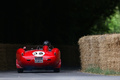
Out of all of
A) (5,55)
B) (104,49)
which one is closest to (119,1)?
(5,55)

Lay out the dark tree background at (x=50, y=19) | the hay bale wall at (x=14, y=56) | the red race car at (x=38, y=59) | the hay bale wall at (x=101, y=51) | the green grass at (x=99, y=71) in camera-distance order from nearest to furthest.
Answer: the green grass at (x=99, y=71) < the hay bale wall at (x=101, y=51) < the red race car at (x=38, y=59) < the hay bale wall at (x=14, y=56) < the dark tree background at (x=50, y=19)

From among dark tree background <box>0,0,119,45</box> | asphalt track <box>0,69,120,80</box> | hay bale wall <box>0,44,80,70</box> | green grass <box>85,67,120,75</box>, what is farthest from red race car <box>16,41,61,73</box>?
dark tree background <box>0,0,119,45</box>

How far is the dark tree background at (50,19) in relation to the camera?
A: 32.6 metres

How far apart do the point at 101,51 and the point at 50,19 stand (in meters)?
14.1

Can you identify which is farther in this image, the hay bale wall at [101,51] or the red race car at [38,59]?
the red race car at [38,59]

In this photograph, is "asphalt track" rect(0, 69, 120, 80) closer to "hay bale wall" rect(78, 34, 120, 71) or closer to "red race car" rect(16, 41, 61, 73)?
"red race car" rect(16, 41, 61, 73)

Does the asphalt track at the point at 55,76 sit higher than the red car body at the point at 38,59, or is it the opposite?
the red car body at the point at 38,59

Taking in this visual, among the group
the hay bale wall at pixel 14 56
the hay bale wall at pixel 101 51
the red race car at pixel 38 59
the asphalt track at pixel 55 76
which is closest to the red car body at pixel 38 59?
the red race car at pixel 38 59

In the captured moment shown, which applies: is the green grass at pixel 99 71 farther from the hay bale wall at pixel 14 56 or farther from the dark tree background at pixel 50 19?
the dark tree background at pixel 50 19

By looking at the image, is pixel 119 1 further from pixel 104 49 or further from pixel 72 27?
pixel 104 49

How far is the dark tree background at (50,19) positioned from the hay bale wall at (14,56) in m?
2.72

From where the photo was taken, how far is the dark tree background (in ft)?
107

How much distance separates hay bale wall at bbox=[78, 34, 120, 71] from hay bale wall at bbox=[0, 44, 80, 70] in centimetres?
435

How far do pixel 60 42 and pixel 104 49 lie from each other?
14906mm
